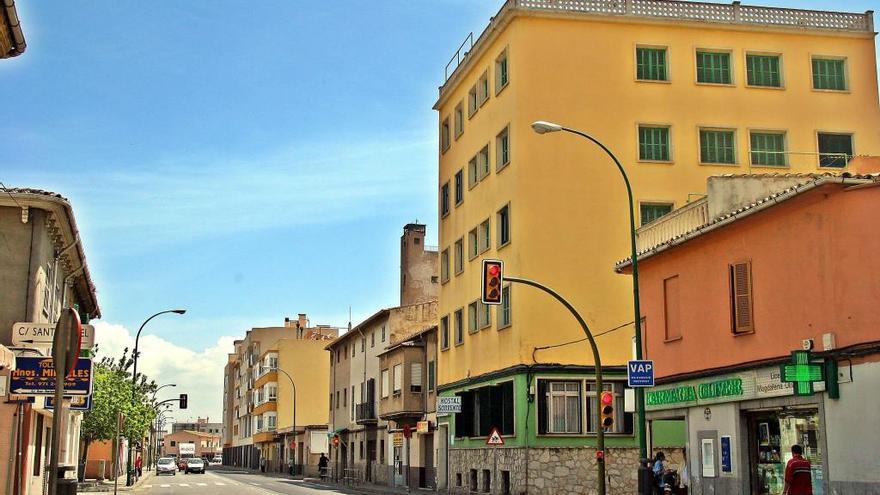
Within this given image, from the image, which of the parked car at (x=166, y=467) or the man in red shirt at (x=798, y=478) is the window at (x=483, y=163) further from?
the parked car at (x=166, y=467)

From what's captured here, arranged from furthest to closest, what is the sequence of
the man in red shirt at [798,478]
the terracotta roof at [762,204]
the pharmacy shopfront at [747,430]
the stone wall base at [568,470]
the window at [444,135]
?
the window at [444,135], the stone wall base at [568,470], the pharmacy shopfront at [747,430], the terracotta roof at [762,204], the man in red shirt at [798,478]

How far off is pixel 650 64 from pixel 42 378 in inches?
1076

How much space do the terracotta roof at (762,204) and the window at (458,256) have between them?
1698cm

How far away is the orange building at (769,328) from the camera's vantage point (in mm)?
18219

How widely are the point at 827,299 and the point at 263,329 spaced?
104m

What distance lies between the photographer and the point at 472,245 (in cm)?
4300

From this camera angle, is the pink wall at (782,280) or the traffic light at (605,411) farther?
the traffic light at (605,411)

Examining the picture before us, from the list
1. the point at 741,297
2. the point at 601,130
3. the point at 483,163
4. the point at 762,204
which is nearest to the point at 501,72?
the point at 483,163

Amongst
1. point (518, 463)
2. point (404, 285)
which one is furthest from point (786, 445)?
point (404, 285)

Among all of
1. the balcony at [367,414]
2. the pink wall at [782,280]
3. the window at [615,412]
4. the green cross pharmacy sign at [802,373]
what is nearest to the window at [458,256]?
the window at [615,412]

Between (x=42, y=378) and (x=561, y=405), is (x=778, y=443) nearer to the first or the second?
(x=42, y=378)

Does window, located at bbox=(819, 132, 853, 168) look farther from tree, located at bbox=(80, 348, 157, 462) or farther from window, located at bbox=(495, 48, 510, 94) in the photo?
tree, located at bbox=(80, 348, 157, 462)

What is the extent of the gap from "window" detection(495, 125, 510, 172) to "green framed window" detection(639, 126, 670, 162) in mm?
4999

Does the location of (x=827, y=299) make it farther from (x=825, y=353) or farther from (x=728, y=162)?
(x=728, y=162)
